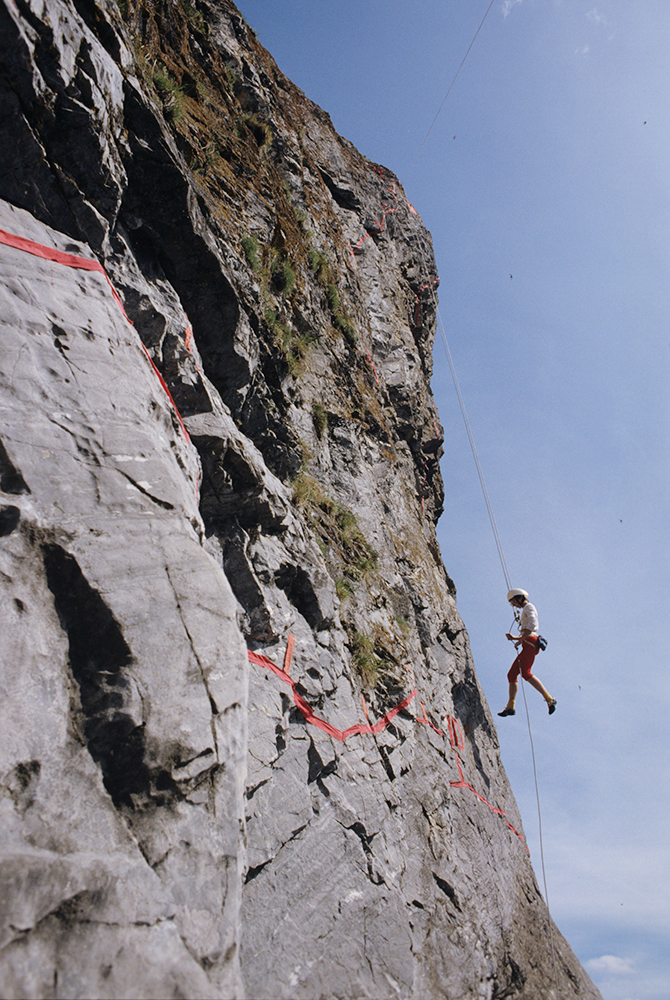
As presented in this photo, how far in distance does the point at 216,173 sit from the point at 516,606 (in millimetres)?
9275

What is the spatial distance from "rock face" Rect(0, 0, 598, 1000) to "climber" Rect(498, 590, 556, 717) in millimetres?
1283

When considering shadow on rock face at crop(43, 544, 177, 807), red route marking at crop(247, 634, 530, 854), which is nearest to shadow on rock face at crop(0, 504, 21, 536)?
shadow on rock face at crop(43, 544, 177, 807)

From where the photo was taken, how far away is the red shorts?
10359 mm

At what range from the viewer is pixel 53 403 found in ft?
14.3

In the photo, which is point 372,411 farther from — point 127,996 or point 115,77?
point 127,996

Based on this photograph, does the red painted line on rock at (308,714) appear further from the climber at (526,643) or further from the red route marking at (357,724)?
the climber at (526,643)

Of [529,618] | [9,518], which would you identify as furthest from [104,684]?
[529,618]

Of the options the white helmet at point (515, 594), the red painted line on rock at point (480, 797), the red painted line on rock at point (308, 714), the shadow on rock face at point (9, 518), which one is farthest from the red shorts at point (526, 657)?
the shadow on rock face at point (9, 518)

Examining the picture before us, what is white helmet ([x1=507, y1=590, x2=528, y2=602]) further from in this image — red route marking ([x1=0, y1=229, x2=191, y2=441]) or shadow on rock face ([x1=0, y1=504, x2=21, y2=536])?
shadow on rock face ([x1=0, y1=504, x2=21, y2=536])

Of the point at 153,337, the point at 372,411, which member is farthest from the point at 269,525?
the point at 372,411

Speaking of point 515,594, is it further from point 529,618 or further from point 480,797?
point 480,797

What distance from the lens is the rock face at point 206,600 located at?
3320 millimetres

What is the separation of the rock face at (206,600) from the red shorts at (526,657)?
1.26m

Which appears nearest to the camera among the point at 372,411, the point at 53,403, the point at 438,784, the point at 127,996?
the point at 127,996
